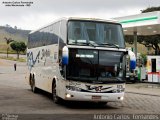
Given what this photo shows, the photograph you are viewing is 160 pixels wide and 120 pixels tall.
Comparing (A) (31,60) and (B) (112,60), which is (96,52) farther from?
(A) (31,60)

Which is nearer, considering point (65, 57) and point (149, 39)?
point (65, 57)

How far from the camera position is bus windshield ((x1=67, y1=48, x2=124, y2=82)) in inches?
646

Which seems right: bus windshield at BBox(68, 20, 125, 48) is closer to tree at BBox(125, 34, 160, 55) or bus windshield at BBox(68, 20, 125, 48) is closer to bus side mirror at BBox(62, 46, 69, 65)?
bus side mirror at BBox(62, 46, 69, 65)

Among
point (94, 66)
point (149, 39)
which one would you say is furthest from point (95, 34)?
point (149, 39)

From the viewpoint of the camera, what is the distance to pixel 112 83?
53.9 feet

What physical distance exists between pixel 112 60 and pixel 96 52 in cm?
71

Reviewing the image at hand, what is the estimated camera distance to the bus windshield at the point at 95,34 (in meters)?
16.8

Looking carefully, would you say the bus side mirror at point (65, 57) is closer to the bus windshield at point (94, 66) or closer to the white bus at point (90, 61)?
the white bus at point (90, 61)

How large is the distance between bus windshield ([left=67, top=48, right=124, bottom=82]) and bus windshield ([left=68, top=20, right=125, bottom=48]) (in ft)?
1.31

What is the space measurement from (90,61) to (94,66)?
25cm

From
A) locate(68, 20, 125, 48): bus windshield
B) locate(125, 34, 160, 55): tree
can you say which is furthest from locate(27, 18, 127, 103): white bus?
locate(125, 34, 160, 55): tree

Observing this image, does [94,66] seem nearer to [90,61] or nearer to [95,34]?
[90,61]

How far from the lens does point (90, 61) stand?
54.2 ft

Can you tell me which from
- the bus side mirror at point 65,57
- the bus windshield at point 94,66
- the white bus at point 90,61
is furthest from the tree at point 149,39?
the bus side mirror at point 65,57
